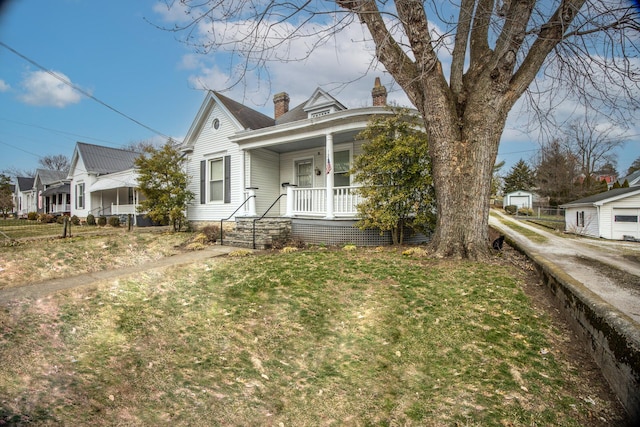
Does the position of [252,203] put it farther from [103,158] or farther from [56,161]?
[56,161]

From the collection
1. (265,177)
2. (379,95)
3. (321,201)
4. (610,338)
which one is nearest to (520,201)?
(379,95)

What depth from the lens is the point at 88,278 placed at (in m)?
5.64

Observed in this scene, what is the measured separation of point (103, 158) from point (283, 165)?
21.3 m

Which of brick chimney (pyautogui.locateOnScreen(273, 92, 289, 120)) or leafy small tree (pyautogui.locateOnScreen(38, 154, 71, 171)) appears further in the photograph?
leafy small tree (pyautogui.locateOnScreen(38, 154, 71, 171))

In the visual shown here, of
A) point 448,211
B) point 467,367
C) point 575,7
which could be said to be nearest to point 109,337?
point 467,367

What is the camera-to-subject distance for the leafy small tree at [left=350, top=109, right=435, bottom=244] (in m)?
7.64

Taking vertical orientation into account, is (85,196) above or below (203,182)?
above

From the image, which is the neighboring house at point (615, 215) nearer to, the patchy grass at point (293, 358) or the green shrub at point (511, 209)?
the green shrub at point (511, 209)

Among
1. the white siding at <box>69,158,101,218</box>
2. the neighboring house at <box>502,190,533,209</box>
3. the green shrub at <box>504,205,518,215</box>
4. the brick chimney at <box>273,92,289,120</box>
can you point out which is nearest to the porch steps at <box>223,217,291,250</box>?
the brick chimney at <box>273,92,289,120</box>

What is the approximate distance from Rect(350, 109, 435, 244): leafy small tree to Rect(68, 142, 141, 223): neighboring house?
19247 mm

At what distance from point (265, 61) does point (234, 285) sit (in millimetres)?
4031

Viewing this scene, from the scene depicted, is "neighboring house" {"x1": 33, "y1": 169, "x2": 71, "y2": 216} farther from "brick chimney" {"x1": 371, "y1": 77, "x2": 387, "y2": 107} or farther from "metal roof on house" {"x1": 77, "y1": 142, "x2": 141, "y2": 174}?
"brick chimney" {"x1": 371, "y1": 77, "x2": 387, "y2": 107}

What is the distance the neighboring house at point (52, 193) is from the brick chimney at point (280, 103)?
926 inches

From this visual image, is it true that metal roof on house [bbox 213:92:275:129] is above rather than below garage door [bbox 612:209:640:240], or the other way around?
above
